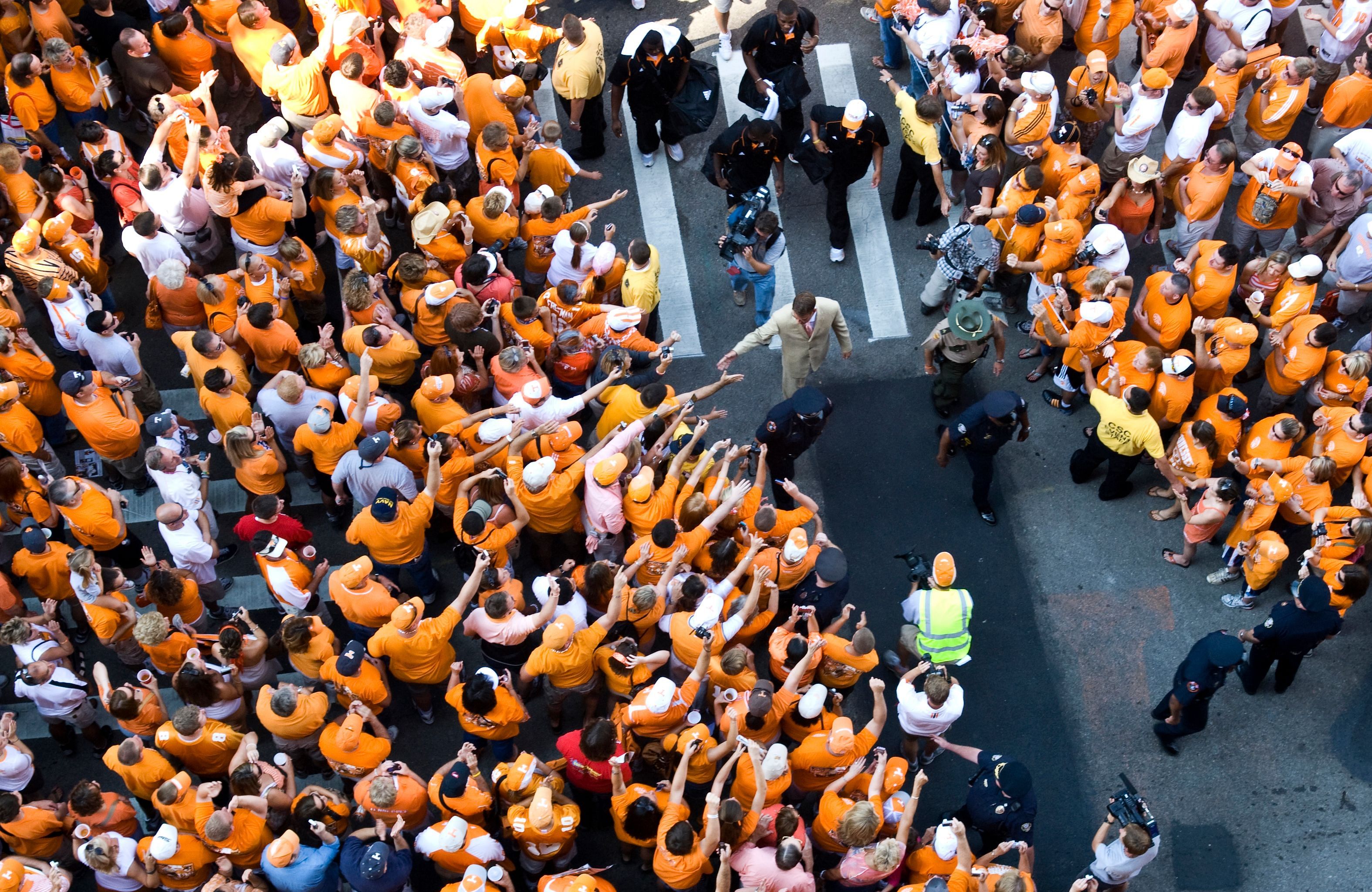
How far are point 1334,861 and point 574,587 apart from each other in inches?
237

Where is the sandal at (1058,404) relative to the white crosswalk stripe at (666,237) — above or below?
below

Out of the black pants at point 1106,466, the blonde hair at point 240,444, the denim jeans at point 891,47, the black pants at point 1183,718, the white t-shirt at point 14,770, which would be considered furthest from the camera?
the denim jeans at point 891,47

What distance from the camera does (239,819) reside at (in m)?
8.70

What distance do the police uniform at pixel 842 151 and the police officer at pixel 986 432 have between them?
8.20 ft

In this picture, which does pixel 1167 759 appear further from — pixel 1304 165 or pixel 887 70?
pixel 887 70

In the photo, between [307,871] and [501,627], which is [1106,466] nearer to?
[501,627]

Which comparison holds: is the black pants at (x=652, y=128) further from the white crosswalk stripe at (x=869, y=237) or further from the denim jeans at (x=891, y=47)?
the denim jeans at (x=891, y=47)

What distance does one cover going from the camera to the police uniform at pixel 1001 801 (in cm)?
898

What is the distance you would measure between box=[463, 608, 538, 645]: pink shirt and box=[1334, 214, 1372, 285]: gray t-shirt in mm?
7909

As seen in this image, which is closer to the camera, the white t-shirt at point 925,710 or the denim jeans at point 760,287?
the white t-shirt at point 925,710

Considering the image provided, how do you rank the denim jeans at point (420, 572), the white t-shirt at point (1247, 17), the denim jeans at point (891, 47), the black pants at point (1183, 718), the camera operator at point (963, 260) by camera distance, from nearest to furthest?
the black pants at point (1183, 718) < the denim jeans at point (420, 572) < the camera operator at point (963, 260) < the white t-shirt at point (1247, 17) < the denim jeans at point (891, 47)

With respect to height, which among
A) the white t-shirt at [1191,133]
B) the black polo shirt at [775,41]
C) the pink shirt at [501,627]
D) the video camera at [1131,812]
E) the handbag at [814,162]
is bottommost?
the video camera at [1131,812]

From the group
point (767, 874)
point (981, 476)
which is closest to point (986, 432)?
point (981, 476)

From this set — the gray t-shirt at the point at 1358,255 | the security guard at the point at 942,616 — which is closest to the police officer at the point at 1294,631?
the security guard at the point at 942,616
